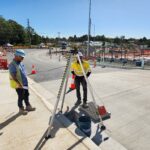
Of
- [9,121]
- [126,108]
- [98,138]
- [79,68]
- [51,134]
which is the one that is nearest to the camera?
[51,134]

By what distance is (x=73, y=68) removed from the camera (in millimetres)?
6523

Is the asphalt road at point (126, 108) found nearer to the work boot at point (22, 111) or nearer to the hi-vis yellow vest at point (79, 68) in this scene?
the hi-vis yellow vest at point (79, 68)

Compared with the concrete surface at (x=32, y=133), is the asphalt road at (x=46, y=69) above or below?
below

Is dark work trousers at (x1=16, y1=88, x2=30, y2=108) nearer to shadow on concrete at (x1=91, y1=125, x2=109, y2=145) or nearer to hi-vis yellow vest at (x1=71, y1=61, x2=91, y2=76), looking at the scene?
hi-vis yellow vest at (x1=71, y1=61, x2=91, y2=76)

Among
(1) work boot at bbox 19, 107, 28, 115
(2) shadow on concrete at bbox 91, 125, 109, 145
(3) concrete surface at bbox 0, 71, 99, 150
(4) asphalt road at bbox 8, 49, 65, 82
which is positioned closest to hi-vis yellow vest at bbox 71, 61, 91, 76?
(3) concrete surface at bbox 0, 71, 99, 150

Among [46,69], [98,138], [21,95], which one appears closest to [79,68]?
[21,95]

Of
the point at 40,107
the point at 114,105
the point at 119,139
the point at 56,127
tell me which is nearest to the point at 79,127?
the point at 56,127

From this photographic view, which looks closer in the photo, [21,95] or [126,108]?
[21,95]

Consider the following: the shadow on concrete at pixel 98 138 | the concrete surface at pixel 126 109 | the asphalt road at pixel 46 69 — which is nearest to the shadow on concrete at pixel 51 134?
the shadow on concrete at pixel 98 138

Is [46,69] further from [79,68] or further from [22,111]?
[22,111]

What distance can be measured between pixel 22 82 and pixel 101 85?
5.53m

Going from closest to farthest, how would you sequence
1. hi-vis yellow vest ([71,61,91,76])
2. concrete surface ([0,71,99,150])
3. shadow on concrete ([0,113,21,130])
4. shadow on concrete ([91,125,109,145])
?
concrete surface ([0,71,99,150]), shadow on concrete ([91,125,109,145]), shadow on concrete ([0,113,21,130]), hi-vis yellow vest ([71,61,91,76])

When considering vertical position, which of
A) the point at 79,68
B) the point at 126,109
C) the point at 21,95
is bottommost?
the point at 126,109

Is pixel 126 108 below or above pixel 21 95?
below
